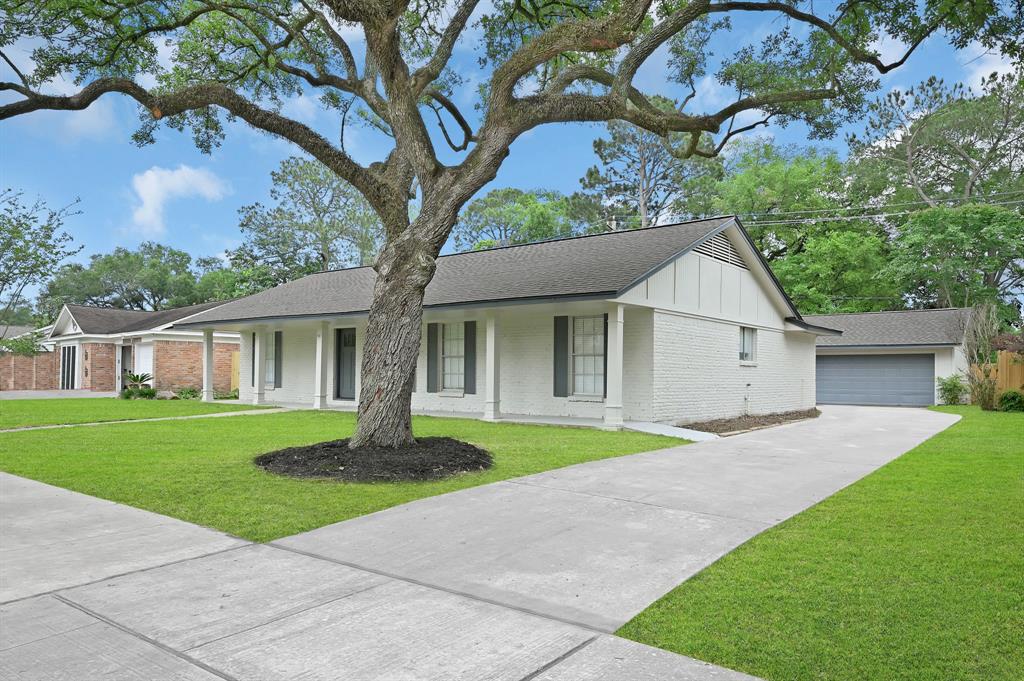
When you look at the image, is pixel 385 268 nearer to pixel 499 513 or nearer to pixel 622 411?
pixel 499 513

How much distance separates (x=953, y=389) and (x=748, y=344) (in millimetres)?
11623

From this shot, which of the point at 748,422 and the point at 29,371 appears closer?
the point at 748,422

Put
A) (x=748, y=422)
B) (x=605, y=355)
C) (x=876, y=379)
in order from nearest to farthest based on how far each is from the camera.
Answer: (x=605, y=355)
(x=748, y=422)
(x=876, y=379)

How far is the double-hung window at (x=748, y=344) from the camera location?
17844mm

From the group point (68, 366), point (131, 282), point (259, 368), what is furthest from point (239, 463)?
point (131, 282)

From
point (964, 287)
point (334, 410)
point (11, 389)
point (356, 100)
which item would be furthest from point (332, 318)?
point (964, 287)

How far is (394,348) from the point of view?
8.68 metres

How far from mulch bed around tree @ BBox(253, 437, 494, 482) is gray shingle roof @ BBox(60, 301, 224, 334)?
2213 cm

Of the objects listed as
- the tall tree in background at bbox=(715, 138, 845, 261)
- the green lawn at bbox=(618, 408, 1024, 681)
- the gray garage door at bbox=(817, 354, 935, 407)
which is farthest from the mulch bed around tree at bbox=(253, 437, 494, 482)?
the tall tree in background at bbox=(715, 138, 845, 261)

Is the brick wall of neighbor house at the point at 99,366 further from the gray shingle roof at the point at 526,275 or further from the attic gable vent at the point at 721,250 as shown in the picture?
the attic gable vent at the point at 721,250

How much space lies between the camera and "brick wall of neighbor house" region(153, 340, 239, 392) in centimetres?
2681

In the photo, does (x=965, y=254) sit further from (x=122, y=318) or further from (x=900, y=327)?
(x=122, y=318)

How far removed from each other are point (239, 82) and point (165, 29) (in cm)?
221

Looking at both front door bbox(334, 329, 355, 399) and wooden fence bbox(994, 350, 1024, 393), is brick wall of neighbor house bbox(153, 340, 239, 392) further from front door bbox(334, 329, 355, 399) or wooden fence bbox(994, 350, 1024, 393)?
wooden fence bbox(994, 350, 1024, 393)
